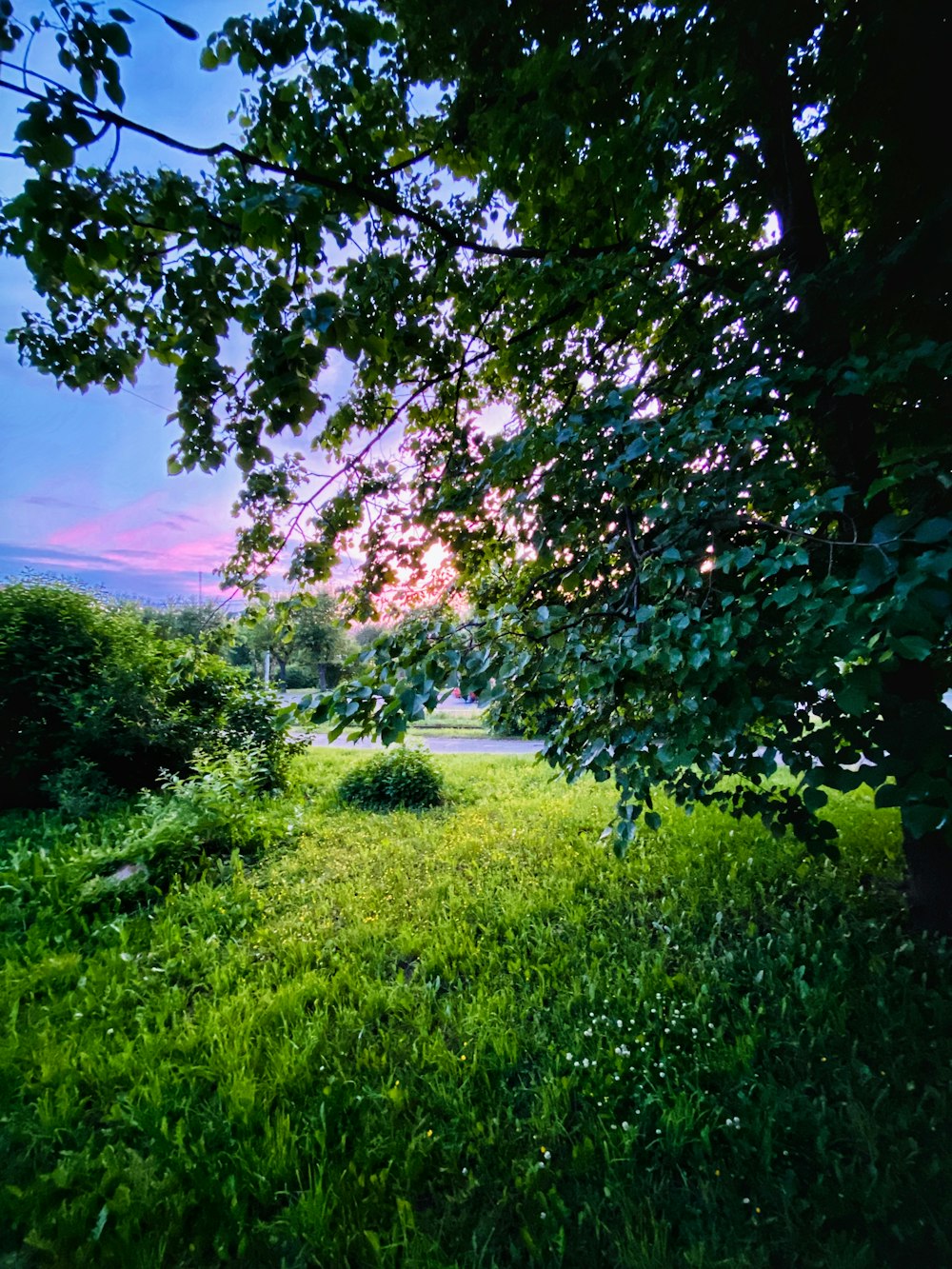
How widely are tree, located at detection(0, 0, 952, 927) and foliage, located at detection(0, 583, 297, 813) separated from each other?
4555 millimetres

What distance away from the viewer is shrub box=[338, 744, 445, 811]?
671 cm

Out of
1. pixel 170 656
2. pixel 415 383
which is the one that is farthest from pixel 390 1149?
pixel 170 656

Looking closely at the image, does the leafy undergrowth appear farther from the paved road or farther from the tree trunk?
the paved road

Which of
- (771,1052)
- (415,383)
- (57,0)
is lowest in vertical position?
(771,1052)

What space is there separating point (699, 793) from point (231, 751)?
6030 millimetres

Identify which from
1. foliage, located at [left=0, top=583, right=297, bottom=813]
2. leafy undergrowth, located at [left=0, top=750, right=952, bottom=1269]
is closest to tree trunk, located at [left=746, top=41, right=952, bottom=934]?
leafy undergrowth, located at [left=0, top=750, right=952, bottom=1269]

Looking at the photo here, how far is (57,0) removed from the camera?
118 cm

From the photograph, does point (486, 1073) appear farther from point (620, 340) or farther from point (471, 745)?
point (471, 745)

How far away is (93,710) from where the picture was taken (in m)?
6.10

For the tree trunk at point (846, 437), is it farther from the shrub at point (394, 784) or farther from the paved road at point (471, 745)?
the paved road at point (471, 745)

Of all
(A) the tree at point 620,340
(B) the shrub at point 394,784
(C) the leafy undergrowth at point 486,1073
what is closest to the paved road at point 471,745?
(B) the shrub at point 394,784

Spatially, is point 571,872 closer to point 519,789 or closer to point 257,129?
point 519,789

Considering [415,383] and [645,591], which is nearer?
[645,591]

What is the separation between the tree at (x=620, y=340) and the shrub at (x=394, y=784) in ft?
14.5
